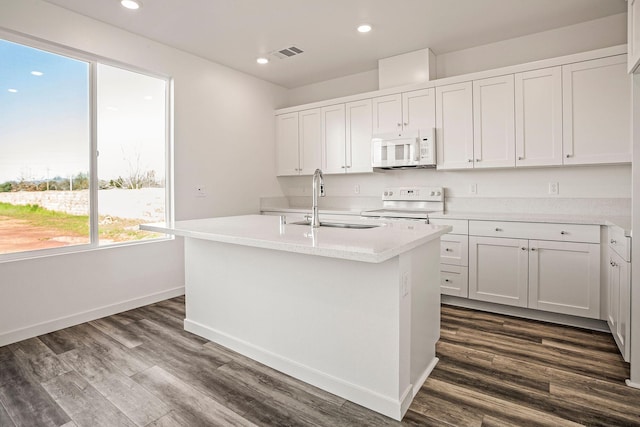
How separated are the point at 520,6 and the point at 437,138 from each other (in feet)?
4.30

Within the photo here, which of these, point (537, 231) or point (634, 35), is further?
point (537, 231)

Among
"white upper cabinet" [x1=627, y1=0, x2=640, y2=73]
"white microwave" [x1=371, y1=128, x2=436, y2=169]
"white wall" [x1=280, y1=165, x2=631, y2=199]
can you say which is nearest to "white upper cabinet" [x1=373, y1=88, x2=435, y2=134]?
"white microwave" [x1=371, y1=128, x2=436, y2=169]

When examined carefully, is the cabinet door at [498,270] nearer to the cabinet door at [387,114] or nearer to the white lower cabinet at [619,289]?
the white lower cabinet at [619,289]

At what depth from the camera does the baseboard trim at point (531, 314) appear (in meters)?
2.87

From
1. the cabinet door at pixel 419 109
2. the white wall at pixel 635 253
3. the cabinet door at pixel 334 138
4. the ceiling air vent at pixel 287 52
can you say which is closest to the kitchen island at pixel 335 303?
the white wall at pixel 635 253

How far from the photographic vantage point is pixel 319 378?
6.64 feet

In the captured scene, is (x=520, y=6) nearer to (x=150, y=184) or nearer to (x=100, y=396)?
(x=150, y=184)

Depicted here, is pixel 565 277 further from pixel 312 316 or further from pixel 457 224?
pixel 312 316

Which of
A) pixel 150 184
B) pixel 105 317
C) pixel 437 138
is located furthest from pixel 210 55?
pixel 105 317

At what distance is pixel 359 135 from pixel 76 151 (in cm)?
295

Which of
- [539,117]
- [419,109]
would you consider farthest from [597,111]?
[419,109]

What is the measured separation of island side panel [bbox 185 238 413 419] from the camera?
1.77 meters

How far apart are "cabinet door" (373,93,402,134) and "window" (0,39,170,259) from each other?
2.37m

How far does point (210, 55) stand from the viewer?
4055 millimetres
